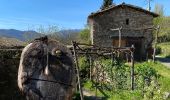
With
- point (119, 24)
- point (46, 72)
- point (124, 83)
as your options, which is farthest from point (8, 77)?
point (119, 24)

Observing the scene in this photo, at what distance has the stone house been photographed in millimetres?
41094

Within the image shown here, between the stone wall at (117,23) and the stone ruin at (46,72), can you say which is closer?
the stone ruin at (46,72)

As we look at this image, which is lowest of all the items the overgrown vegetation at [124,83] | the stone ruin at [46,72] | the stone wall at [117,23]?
the overgrown vegetation at [124,83]

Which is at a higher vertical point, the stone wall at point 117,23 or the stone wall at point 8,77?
the stone wall at point 117,23

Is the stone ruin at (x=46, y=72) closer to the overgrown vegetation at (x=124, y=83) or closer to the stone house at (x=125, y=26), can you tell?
the overgrown vegetation at (x=124, y=83)

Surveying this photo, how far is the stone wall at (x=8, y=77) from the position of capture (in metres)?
18.7

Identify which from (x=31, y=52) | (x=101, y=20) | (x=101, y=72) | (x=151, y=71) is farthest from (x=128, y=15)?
(x=31, y=52)

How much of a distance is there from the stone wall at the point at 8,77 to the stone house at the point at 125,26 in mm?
22347

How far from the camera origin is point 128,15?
Answer: 4122 centimetres

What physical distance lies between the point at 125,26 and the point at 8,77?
24.1 meters

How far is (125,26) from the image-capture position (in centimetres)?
4147

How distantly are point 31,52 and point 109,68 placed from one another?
18.4 m

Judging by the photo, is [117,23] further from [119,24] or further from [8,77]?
[8,77]

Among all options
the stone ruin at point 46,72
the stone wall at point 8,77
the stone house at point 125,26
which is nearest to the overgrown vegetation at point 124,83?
the stone wall at point 8,77
